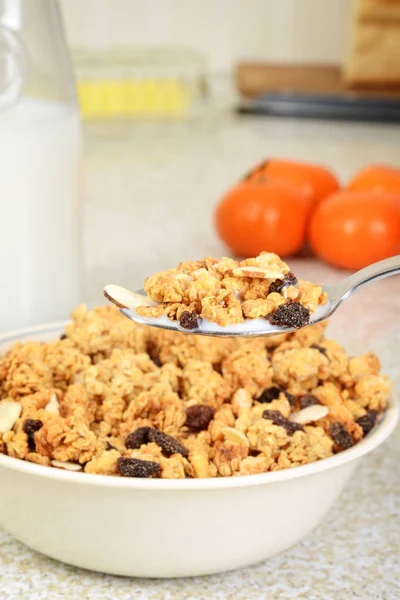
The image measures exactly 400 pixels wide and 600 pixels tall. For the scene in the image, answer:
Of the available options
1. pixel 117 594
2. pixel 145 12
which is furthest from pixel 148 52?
pixel 117 594

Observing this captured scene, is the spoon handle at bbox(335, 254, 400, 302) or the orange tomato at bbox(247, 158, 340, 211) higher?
the spoon handle at bbox(335, 254, 400, 302)

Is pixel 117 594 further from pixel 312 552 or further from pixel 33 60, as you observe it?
pixel 33 60

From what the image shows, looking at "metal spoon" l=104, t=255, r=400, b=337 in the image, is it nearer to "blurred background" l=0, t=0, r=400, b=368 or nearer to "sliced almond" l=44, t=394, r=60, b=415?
"sliced almond" l=44, t=394, r=60, b=415

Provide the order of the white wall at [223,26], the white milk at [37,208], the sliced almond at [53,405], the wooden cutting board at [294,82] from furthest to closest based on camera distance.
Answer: the white wall at [223,26] → the wooden cutting board at [294,82] → the white milk at [37,208] → the sliced almond at [53,405]

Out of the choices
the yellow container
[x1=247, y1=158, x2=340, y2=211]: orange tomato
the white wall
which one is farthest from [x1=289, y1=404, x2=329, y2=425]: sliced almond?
the white wall

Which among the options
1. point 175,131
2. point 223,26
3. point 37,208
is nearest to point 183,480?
point 37,208

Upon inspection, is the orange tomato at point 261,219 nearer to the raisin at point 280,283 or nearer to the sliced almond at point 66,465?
the raisin at point 280,283

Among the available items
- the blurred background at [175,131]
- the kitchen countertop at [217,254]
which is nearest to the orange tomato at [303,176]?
the blurred background at [175,131]
